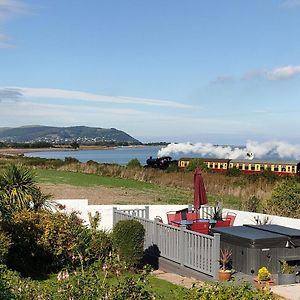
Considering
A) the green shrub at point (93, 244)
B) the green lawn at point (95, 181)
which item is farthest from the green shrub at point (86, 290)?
the green lawn at point (95, 181)

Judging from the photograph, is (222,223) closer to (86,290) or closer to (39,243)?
(39,243)

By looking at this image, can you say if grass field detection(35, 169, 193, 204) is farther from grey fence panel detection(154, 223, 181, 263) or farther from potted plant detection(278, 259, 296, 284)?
potted plant detection(278, 259, 296, 284)

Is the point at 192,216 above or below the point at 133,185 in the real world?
above

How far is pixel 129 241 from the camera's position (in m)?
11.3

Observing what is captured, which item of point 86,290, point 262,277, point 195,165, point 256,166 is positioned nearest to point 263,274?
point 262,277


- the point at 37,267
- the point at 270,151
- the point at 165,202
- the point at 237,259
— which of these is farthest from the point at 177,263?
the point at 270,151

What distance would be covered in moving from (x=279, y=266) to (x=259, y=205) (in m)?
7.61

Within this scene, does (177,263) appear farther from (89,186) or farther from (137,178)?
(137,178)

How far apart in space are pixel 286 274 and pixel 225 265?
3.60 feet

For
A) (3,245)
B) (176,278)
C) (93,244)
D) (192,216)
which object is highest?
(3,245)

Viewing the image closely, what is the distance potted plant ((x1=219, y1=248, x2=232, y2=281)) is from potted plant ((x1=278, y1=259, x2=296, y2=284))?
36.3 inches

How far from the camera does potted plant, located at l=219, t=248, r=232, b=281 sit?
32.0ft

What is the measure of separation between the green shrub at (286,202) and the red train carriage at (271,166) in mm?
20000

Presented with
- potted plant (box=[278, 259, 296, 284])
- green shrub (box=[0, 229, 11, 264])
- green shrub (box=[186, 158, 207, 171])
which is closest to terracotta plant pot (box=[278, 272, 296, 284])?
potted plant (box=[278, 259, 296, 284])
